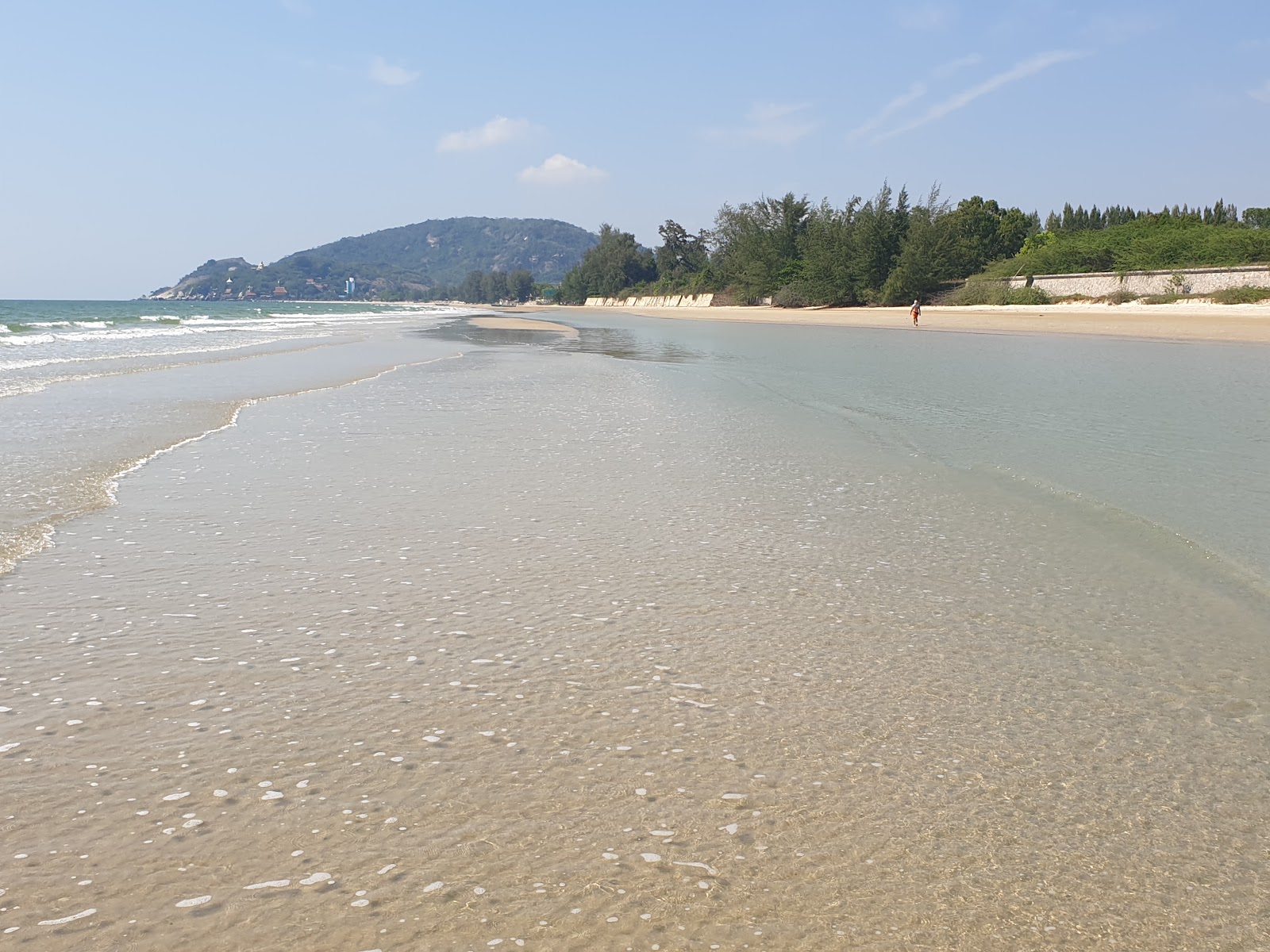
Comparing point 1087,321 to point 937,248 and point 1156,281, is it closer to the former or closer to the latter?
point 1156,281

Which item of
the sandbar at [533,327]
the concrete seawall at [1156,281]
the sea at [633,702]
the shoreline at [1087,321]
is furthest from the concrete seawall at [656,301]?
the sea at [633,702]

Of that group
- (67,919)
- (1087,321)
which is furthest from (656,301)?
(67,919)

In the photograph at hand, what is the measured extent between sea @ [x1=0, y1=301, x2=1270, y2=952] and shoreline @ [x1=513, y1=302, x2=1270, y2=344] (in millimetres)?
27816

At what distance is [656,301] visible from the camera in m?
126

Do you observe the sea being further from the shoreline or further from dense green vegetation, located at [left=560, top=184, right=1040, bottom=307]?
dense green vegetation, located at [left=560, top=184, right=1040, bottom=307]

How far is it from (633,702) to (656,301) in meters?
125

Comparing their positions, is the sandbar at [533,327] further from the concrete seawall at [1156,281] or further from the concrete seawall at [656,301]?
the concrete seawall at [656,301]

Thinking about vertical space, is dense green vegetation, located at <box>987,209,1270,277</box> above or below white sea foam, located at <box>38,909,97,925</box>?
above

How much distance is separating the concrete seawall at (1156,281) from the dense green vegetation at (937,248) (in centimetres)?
178

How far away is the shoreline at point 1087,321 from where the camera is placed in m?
32.7

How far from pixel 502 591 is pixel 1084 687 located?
9.17ft

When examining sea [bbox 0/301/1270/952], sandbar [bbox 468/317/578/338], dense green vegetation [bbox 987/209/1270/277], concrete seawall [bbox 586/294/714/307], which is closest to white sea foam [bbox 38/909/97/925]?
sea [bbox 0/301/1270/952]

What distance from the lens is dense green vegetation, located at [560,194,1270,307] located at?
57.4m

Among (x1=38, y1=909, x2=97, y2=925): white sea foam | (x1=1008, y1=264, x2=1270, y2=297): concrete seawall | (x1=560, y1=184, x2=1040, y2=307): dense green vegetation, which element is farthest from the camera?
(x1=560, y1=184, x2=1040, y2=307): dense green vegetation
